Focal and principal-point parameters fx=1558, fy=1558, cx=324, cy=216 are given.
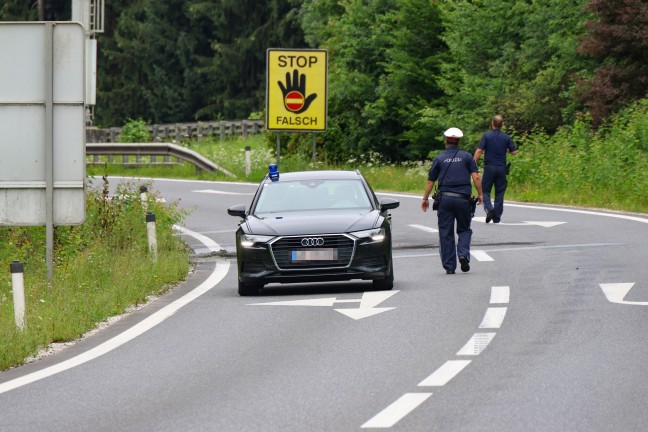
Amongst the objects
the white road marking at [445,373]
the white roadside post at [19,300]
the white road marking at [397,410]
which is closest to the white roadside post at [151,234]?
the white roadside post at [19,300]

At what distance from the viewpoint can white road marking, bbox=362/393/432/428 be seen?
8.95 metres

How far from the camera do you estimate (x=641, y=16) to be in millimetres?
36438

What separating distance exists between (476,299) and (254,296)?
2721 millimetres

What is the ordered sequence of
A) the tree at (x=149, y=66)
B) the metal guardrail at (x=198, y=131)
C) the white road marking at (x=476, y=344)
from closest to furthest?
the white road marking at (x=476, y=344) → the metal guardrail at (x=198, y=131) → the tree at (x=149, y=66)

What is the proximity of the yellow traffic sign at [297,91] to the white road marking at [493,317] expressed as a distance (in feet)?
79.7

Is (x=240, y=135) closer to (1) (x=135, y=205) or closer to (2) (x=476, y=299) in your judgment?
(1) (x=135, y=205)

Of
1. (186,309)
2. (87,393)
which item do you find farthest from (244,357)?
(186,309)

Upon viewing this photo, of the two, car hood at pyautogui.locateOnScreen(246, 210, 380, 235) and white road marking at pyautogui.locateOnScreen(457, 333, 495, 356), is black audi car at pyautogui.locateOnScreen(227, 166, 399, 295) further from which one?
white road marking at pyautogui.locateOnScreen(457, 333, 495, 356)

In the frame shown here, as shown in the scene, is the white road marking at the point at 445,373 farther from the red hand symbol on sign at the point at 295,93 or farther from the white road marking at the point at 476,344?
the red hand symbol on sign at the point at 295,93

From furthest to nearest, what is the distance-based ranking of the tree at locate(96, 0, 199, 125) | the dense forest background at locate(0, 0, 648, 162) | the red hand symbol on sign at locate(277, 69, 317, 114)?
1. the tree at locate(96, 0, 199, 125)
2. the red hand symbol on sign at locate(277, 69, 317, 114)
3. the dense forest background at locate(0, 0, 648, 162)

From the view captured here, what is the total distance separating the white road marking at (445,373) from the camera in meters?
10.5

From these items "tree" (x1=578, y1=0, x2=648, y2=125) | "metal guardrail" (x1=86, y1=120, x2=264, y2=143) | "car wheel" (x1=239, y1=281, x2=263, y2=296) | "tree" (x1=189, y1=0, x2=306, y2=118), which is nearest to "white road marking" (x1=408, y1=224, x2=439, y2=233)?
"car wheel" (x1=239, y1=281, x2=263, y2=296)

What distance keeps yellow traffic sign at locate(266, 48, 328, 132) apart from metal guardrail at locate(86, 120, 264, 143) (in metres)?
30.0

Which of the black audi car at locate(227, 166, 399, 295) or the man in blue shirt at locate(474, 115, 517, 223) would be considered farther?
the man in blue shirt at locate(474, 115, 517, 223)
